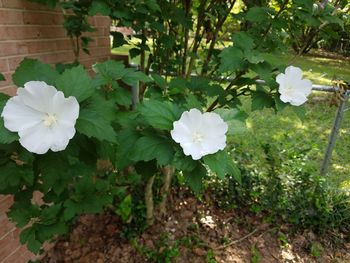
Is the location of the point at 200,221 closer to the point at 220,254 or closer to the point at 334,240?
the point at 220,254

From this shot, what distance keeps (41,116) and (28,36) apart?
133 centimetres

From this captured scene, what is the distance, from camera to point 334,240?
8.83ft

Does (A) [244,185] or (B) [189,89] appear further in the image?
(A) [244,185]

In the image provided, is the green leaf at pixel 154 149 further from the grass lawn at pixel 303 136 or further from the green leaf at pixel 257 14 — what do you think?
the grass lawn at pixel 303 136

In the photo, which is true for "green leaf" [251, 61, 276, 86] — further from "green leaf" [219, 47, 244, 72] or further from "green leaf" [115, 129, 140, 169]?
"green leaf" [115, 129, 140, 169]

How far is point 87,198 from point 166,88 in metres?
0.84

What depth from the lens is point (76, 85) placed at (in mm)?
1009

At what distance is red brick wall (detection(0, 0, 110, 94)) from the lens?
1.87 metres

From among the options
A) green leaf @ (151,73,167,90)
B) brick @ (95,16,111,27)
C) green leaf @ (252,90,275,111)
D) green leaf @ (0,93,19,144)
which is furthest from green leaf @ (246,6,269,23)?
brick @ (95,16,111,27)

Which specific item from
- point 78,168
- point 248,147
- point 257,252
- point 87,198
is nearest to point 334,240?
point 257,252

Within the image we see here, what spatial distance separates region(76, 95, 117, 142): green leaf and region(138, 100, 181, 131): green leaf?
13 cm

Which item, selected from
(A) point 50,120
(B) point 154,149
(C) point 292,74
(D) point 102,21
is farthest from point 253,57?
(D) point 102,21

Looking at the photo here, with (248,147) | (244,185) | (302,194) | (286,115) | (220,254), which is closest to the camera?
(220,254)

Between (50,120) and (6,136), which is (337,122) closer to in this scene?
(50,120)
